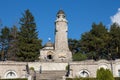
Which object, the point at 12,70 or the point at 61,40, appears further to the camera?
the point at 61,40

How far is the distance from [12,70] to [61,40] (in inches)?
503

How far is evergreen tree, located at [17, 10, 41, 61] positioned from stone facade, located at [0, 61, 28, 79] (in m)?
8.76

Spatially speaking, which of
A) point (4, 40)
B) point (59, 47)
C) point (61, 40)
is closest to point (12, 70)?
point (59, 47)

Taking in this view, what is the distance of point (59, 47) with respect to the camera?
56.8 m

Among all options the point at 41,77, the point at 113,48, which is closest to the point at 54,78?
the point at 41,77

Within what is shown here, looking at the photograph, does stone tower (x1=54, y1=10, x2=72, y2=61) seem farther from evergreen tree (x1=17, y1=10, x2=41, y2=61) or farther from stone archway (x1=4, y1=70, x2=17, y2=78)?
stone archway (x1=4, y1=70, x2=17, y2=78)

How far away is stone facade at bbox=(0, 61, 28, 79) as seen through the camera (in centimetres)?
4669

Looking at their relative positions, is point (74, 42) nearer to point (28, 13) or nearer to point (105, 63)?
point (28, 13)

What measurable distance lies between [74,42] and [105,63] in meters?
24.4

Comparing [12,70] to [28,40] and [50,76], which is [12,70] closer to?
[50,76]

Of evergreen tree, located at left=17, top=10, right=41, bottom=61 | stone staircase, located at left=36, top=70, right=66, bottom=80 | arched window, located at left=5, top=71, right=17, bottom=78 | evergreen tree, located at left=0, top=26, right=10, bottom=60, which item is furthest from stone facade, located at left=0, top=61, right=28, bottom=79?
evergreen tree, located at left=0, top=26, right=10, bottom=60

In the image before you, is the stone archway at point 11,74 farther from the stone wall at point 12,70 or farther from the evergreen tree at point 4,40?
the evergreen tree at point 4,40

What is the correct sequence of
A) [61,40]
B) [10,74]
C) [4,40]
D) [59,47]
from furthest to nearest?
[4,40]
[61,40]
[59,47]
[10,74]

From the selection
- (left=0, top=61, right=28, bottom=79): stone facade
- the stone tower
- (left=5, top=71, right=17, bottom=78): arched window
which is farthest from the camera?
the stone tower
